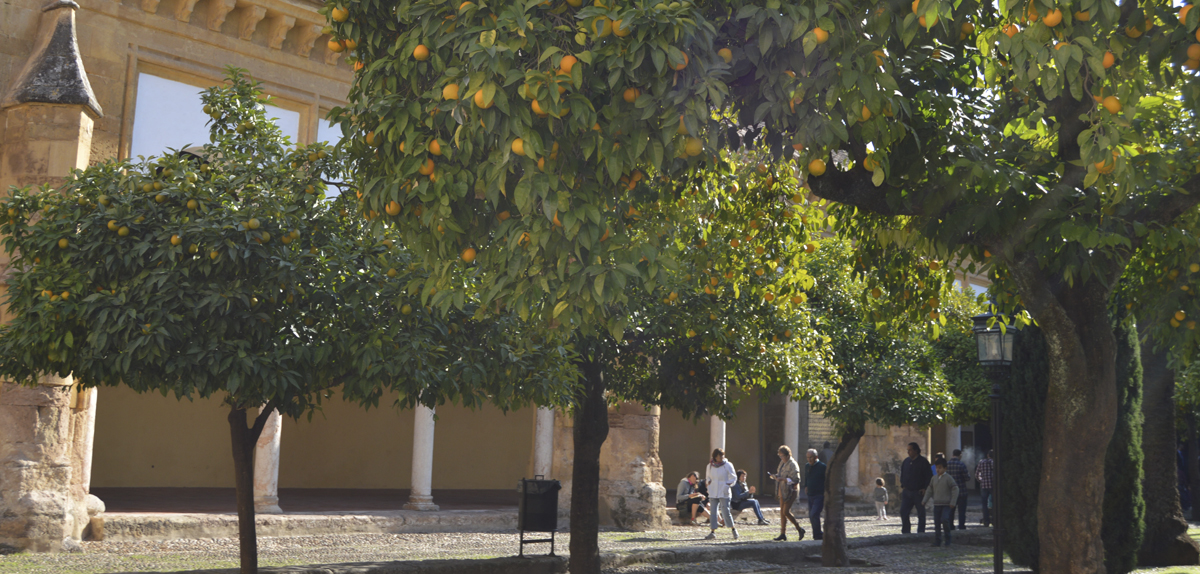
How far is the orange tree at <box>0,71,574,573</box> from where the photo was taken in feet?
20.5

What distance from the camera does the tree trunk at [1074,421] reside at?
16.4 feet

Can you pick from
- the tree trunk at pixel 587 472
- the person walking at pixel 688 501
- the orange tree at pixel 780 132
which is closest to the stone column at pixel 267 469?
the tree trunk at pixel 587 472

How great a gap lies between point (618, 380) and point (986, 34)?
249 inches

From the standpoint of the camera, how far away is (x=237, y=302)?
6426 millimetres

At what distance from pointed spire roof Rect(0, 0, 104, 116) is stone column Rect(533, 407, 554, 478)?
8068mm

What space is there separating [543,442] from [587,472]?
269 inches

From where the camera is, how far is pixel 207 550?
11.5 meters

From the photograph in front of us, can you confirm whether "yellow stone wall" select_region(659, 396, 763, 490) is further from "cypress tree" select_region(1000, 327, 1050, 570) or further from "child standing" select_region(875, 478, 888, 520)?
"cypress tree" select_region(1000, 327, 1050, 570)

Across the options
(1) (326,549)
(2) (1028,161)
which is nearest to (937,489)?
(1) (326,549)

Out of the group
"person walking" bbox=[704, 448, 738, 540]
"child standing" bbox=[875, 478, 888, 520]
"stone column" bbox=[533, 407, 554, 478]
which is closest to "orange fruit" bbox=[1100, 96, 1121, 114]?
"person walking" bbox=[704, 448, 738, 540]

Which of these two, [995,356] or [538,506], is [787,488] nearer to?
[538,506]

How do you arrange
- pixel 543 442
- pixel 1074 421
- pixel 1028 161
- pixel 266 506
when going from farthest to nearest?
pixel 543 442
pixel 266 506
pixel 1028 161
pixel 1074 421

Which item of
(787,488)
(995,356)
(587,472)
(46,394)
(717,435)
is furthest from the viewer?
(717,435)

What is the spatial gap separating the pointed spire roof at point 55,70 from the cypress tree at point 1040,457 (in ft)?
36.3
